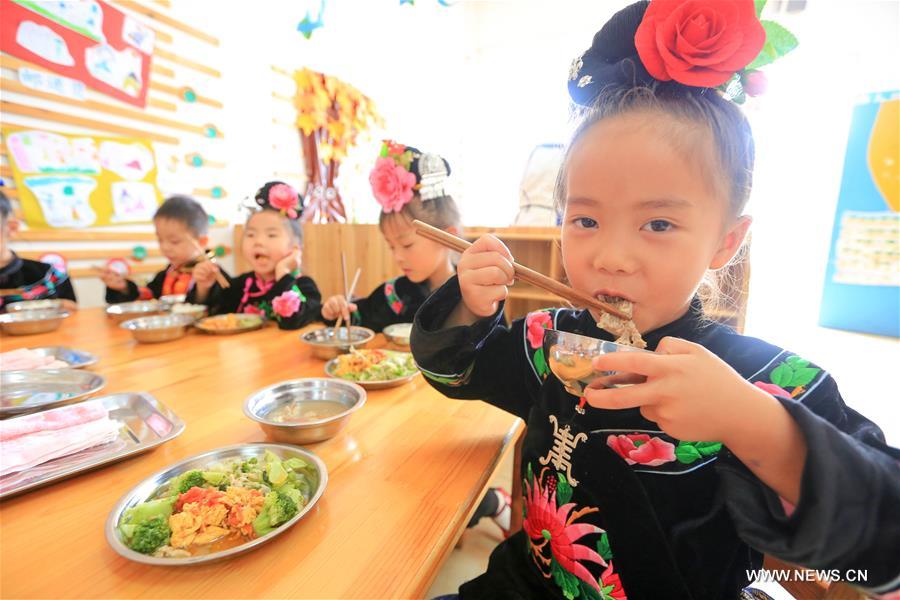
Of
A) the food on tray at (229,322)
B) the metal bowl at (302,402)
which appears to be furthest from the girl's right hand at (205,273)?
the metal bowl at (302,402)

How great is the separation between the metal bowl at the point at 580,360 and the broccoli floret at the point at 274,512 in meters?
0.48

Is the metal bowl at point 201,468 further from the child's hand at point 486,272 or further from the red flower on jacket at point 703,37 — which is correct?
the red flower on jacket at point 703,37

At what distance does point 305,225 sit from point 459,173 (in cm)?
311

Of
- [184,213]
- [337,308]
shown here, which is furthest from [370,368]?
[184,213]

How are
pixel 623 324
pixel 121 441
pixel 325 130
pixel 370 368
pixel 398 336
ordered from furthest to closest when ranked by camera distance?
pixel 325 130 < pixel 398 336 < pixel 370 368 < pixel 121 441 < pixel 623 324

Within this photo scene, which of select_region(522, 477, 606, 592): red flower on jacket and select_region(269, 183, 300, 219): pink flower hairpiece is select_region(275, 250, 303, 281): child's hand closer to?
select_region(269, 183, 300, 219): pink flower hairpiece

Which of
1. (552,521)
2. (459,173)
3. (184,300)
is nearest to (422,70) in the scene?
(459,173)

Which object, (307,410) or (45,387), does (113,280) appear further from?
(307,410)

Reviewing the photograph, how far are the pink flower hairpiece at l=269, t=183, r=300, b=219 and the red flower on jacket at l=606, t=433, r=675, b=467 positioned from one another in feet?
6.91

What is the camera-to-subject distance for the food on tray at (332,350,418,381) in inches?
48.9

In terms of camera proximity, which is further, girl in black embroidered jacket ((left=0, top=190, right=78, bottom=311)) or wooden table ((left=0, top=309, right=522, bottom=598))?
girl in black embroidered jacket ((left=0, top=190, right=78, bottom=311))

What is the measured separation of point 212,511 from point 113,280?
8.38 ft

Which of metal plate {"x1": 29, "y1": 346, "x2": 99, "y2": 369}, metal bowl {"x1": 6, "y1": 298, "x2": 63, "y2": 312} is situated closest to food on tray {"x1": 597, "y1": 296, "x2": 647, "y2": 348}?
metal plate {"x1": 29, "y1": 346, "x2": 99, "y2": 369}

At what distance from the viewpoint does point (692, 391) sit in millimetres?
506
